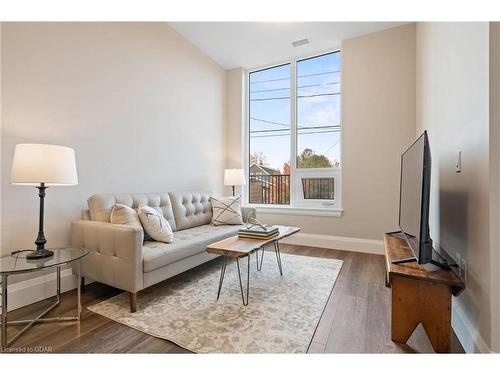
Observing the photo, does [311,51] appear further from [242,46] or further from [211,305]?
[211,305]

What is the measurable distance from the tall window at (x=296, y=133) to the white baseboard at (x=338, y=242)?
1.66 feet

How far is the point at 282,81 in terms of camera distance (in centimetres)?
439

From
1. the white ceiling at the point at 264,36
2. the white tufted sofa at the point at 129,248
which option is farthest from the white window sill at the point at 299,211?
the white ceiling at the point at 264,36

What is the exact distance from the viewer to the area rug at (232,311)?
4.99ft

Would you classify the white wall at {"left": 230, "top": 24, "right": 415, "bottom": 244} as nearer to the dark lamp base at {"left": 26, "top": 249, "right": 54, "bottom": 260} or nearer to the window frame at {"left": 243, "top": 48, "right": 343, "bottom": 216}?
the window frame at {"left": 243, "top": 48, "right": 343, "bottom": 216}

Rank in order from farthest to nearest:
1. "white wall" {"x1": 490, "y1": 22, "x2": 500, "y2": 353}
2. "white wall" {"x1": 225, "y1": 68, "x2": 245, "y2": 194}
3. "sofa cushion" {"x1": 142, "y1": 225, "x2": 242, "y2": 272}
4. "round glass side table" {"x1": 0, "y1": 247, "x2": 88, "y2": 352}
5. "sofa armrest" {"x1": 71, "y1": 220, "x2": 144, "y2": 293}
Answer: "white wall" {"x1": 225, "y1": 68, "x2": 245, "y2": 194}
"sofa cushion" {"x1": 142, "y1": 225, "x2": 242, "y2": 272}
"sofa armrest" {"x1": 71, "y1": 220, "x2": 144, "y2": 293}
"round glass side table" {"x1": 0, "y1": 247, "x2": 88, "y2": 352}
"white wall" {"x1": 490, "y1": 22, "x2": 500, "y2": 353}

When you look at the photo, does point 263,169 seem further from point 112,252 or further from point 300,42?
point 112,252

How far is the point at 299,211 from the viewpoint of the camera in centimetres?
403

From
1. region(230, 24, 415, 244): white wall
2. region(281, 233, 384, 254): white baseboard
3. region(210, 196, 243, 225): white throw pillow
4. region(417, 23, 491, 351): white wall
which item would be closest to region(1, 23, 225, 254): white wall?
region(210, 196, 243, 225): white throw pillow

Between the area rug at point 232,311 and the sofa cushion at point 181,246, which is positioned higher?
the sofa cushion at point 181,246

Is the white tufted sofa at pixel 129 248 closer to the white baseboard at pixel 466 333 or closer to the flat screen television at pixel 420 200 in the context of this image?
the flat screen television at pixel 420 200

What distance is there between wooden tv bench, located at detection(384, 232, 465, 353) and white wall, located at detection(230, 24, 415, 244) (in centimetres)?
206

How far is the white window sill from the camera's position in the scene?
377 centimetres
